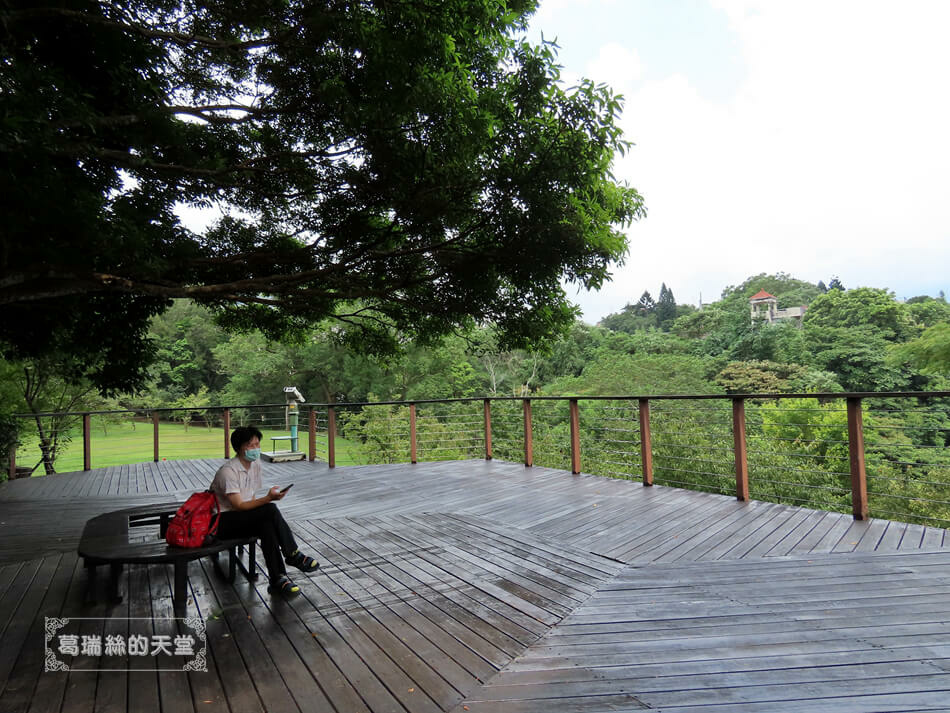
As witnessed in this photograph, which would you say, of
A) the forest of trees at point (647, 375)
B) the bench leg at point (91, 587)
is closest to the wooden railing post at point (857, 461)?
the bench leg at point (91, 587)

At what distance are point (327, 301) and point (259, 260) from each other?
0.81 m

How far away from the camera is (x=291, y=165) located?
14.1 feet

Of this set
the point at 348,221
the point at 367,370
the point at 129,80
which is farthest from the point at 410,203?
the point at 367,370

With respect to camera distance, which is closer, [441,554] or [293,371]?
[441,554]

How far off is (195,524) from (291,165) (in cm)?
297

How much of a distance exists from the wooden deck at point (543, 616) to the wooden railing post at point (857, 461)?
16 centimetres

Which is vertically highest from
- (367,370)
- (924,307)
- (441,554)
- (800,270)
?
(800,270)

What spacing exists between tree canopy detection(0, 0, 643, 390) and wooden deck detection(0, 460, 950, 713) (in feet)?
6.11

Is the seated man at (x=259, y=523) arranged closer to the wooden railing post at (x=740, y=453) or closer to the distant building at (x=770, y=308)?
the wooden railing post at (x=740, y=453)

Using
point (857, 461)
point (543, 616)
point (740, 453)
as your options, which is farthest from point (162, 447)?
point (857, 461)

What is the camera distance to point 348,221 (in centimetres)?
457

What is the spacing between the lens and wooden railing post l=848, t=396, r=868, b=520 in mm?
3762

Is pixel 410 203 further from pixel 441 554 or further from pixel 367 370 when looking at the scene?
pixel 367 370

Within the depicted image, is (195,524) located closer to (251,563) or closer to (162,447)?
(251,563)
